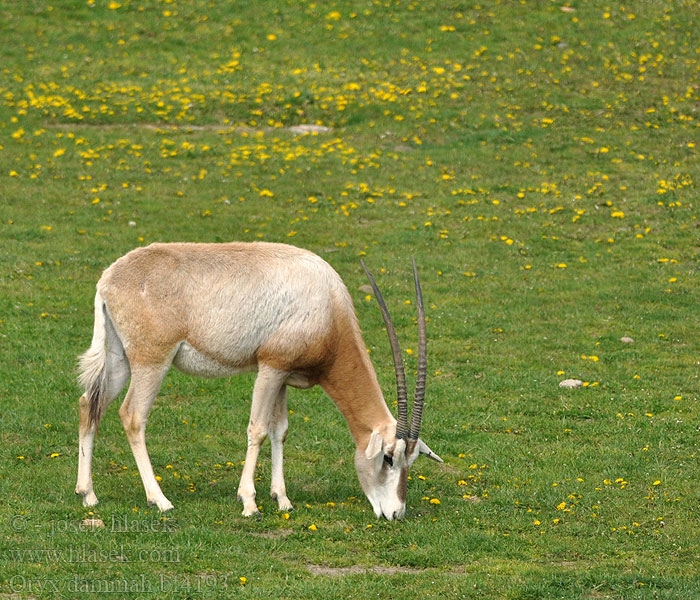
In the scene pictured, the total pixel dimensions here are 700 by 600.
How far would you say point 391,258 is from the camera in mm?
19266

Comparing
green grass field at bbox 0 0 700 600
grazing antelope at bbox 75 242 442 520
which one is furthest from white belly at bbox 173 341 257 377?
green grass field at bbox 0 0 700 600

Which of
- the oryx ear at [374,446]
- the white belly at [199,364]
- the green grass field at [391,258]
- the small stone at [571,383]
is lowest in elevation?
the small stone at [571,383]

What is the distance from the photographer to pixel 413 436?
31.7 feet

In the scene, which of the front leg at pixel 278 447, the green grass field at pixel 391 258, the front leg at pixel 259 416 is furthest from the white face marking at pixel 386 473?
the front leg at pixel 259 416

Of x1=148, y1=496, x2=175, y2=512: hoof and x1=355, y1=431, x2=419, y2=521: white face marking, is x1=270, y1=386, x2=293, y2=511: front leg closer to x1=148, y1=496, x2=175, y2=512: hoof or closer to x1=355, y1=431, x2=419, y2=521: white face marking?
x1=355, y1=431, x2=419, y2=521: white face marking

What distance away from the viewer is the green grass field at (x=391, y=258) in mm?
8914

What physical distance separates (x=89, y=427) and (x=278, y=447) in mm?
1909

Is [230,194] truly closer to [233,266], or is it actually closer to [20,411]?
[20,411]

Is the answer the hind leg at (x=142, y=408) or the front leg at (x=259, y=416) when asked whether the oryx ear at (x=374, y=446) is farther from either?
the hind leg at (x=142, y=408)

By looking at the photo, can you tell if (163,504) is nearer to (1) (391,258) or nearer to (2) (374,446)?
(2) (374,446)

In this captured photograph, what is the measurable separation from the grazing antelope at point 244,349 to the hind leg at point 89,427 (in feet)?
0.03

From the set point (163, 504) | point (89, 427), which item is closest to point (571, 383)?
point (163, 504)

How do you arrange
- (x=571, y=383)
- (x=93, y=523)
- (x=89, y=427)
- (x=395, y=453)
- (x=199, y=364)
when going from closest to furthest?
(x=93, y=523) → (x=395, y=453) → (x=89, y=427) → (x=199, y=364) → (x=571, y=383)

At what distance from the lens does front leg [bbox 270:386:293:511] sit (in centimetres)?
1016
